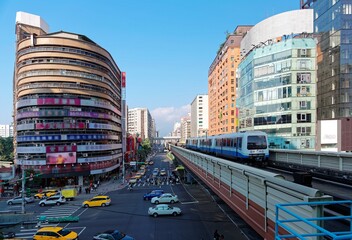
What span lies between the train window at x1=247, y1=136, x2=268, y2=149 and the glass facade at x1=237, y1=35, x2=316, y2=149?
23.5m

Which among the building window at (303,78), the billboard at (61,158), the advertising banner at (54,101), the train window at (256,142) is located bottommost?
the billboard at (61,158)

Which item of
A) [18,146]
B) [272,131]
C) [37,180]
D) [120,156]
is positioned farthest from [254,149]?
[120,156]

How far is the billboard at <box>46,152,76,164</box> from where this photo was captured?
2253 inches

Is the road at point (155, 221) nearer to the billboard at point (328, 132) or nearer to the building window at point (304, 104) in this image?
the billboard at point (328, 132)

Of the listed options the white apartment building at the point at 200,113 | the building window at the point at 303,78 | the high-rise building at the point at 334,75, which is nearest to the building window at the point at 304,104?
the high-rise building at the point at 334,75

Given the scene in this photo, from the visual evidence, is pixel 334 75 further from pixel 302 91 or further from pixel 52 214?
pixel 52 214

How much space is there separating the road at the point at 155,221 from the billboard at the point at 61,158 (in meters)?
16.4

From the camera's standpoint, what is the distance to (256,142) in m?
24.9

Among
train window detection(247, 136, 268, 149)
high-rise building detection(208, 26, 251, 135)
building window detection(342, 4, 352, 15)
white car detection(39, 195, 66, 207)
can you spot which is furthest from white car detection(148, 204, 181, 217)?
high-rise building detection(208, 26, 251, 135)

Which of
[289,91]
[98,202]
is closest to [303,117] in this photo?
[289,91]

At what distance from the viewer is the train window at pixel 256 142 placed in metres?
24.9

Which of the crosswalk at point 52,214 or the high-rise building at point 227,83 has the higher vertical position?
the high-rise building at point 227,83

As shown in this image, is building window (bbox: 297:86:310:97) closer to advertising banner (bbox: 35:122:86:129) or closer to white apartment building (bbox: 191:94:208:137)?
advertising banner (bbox: 35:122:86:129)

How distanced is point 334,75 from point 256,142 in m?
27.4
